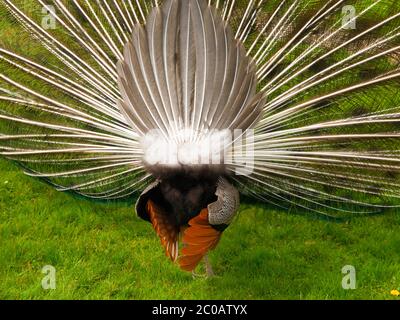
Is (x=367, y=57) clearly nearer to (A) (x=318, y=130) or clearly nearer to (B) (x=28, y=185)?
(A) (x=318, y=130)

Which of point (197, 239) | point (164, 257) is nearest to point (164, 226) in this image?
point (197, 239)

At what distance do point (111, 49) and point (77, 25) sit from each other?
1.06 feet

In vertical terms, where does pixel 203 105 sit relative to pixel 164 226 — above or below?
above

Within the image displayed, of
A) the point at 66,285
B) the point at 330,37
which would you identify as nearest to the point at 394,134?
the point at 330,37

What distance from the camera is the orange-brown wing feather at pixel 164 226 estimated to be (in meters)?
3.99

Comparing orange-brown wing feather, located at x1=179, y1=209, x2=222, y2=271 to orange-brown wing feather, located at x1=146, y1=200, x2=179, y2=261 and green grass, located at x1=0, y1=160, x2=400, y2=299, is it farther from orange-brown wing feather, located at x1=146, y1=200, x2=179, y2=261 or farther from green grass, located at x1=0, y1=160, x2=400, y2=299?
green grass, located at x1=0, y1=160, x2=400, y2=299

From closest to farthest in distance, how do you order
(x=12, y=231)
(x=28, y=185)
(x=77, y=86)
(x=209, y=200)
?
(x=209, y=200) < (x=77, y=86) < (x=12, y=231) < (x=28, y=185)

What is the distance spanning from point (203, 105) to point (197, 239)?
78 centimetres

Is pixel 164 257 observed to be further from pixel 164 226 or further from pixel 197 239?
pixel 197 239

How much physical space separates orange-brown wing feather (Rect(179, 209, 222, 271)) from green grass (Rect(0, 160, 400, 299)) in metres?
0.46

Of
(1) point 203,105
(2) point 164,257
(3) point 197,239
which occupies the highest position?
(1) point 203,105

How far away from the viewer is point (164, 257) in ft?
15.3

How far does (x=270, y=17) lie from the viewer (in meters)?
4.33

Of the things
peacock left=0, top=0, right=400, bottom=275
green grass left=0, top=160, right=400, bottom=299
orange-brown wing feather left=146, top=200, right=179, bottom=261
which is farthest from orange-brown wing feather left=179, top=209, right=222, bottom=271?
green grass left=0, top=160, right=400, bottom=299
